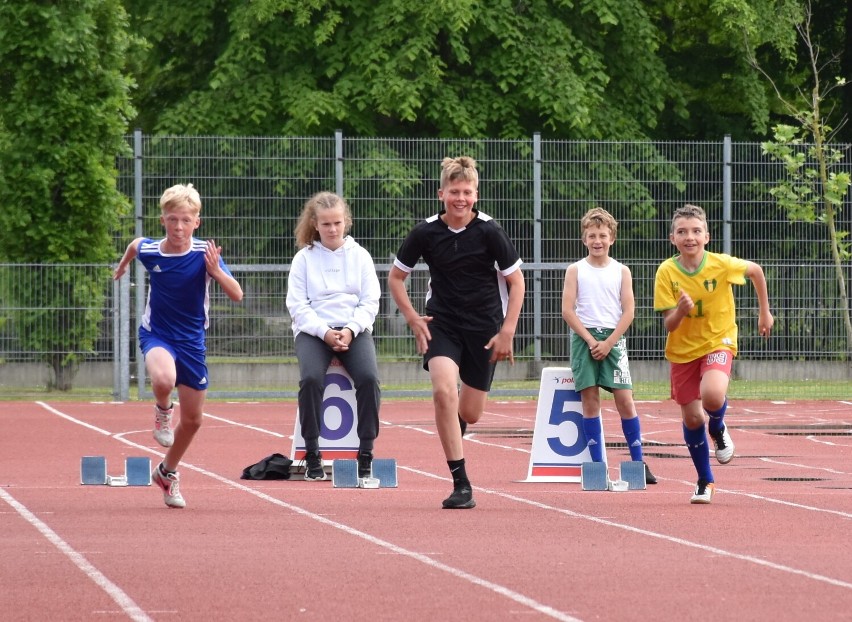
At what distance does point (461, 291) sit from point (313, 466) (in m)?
2.19

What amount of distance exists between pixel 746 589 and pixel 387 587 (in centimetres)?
154

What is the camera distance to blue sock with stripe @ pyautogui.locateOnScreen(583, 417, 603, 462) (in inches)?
486

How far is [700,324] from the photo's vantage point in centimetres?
1106

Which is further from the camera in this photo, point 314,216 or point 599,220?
point 599,220

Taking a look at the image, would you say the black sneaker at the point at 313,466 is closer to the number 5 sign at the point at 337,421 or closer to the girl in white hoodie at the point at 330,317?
the girl in white hoodie at the point at 330,317

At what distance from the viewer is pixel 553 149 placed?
2497 centimetres

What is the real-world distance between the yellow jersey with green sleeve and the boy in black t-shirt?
3.62 ft

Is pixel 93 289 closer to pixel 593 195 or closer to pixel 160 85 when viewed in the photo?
pixel 593 195

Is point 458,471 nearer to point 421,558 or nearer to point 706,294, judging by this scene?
point 706,294

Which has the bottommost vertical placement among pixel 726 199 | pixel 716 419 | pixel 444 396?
pixel 716 419

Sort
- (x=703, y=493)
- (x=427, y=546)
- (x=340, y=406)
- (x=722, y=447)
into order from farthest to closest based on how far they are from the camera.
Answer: (x=340, y=406) < (x=722, y=447) < (x=703, y=493) < (x=427, y=546)

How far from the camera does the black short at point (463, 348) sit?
10523mm

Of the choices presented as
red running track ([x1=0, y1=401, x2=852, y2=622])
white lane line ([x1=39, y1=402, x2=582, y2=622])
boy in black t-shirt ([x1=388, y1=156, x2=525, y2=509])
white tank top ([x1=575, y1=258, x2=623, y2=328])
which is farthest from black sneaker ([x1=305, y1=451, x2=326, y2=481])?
white tank top ([x1=575, y1=258, x2=623, y2=328])

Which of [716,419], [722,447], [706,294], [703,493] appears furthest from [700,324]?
[703,493]
